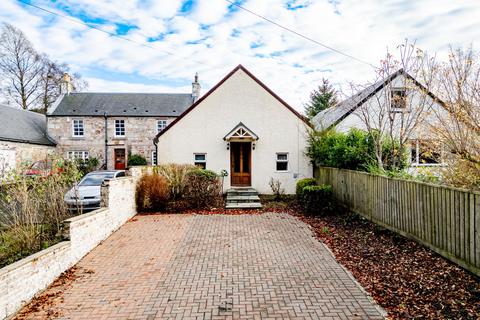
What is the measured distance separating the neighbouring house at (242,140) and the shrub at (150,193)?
393cm

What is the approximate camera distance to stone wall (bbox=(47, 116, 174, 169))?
27.3m

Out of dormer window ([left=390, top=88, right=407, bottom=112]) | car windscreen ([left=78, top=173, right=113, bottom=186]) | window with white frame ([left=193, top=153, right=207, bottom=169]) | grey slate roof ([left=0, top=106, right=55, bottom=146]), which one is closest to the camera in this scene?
dormer window ([left=390, top=88, right=407, bottom=112])

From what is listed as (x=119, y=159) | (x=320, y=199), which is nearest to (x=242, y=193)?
(x=320, y=199)

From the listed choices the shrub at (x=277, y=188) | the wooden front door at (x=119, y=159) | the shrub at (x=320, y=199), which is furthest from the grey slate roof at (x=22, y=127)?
the shrub at (x=320, y=199)

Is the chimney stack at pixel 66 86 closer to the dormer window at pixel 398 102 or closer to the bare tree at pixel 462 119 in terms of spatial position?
the dormer window at pixel 398 102

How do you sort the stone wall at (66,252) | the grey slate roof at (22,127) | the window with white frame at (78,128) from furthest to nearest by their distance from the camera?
the window with white frame at (78,128) < the grey slate roof at (22,127) < the stone wall at (66,252)

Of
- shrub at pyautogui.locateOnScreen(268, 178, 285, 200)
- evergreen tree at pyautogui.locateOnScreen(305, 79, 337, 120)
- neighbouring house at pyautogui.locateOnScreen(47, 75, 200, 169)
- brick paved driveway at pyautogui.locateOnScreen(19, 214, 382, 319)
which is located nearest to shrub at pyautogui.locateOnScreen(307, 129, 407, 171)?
shrub at pyautogui.locateOnScreen(268, 178, 285, 200)

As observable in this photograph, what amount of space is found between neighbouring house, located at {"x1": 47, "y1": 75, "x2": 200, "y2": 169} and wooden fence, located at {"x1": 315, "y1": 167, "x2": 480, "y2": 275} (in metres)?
22.5

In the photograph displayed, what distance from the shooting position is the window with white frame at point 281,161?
53.6 ft

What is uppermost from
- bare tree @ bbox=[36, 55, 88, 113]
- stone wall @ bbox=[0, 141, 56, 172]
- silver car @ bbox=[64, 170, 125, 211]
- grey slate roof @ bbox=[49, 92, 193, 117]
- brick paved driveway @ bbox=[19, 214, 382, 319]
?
bare tree @ bbox=[36, 55, 88, 113]

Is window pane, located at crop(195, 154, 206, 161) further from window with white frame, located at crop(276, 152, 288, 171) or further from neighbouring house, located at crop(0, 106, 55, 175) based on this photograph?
neighbouring house, located at crop(0, 106, 55, 175)

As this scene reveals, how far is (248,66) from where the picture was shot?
52.8 ft

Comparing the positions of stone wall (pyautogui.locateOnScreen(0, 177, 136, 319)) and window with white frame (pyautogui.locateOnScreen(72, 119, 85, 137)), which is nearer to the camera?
stone wall (pyautogui.locateOnScreen(0, 177, 136, 319))

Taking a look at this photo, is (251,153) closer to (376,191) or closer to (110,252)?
(376,191)
